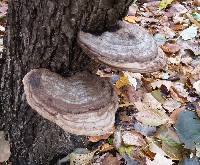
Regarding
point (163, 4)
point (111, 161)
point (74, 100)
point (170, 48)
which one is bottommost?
point (111, 161)

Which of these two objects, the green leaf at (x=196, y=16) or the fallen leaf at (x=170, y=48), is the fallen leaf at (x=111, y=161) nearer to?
the fallen leaf at (x=170, y=48)

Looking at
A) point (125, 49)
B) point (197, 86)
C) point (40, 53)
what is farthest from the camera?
point (197, 86)

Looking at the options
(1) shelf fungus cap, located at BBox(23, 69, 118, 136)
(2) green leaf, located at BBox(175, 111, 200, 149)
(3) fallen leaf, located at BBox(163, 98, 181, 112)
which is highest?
(1) shelf fungus cap, located at BBox(23, 69, 118, 136)

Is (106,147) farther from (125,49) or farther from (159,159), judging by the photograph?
(125,49)

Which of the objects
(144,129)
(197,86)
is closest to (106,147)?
(144,129)

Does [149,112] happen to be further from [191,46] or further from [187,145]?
[191,46]

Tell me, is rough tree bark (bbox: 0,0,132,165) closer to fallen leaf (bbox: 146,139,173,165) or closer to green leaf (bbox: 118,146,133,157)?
green leaf (bbox: 118,146,133,157)

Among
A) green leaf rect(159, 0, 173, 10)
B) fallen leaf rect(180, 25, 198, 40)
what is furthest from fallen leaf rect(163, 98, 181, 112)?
green leaf rect(159, 0, 173, 10)

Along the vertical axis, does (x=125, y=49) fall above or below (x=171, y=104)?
above
